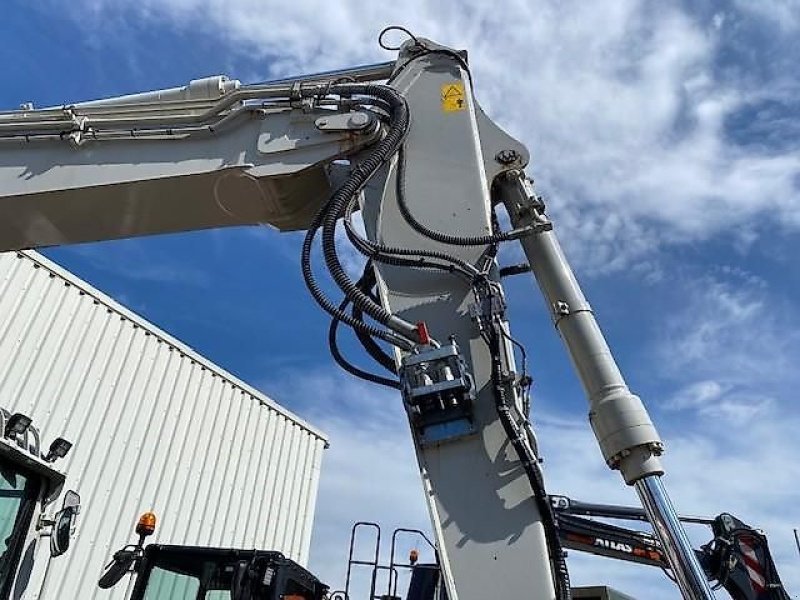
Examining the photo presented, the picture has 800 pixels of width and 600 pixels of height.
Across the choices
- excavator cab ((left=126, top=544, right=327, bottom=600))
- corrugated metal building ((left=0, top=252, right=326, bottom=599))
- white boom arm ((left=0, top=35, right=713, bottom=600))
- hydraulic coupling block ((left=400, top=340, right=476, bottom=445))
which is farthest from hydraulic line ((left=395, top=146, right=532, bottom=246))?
corrugated metal building ((left=0, top=252, right=326, bottom=599))

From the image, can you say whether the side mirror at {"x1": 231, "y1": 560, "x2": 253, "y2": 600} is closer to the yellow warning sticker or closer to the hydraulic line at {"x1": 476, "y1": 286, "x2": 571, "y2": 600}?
the hydraulic line at {"x1": 476, "y1": 286, "x2": 571, "y2": 600}

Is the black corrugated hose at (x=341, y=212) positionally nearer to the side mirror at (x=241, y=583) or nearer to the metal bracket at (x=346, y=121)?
the metal bracket at (x=346, y=121)

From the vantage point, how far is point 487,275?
2.71 meters

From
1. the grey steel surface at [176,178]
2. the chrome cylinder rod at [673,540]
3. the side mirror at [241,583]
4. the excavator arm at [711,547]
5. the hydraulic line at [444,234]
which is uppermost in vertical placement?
the grey steel surface at [176,178]

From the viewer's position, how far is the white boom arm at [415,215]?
7.50 ft

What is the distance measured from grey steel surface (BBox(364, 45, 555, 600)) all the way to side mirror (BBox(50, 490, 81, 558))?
2272 millimetres

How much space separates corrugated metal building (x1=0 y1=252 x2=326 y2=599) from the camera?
20.2 feet

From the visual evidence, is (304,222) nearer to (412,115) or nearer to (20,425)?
(412,115)

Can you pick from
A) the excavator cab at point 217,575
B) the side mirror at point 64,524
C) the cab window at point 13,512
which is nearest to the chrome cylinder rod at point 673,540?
the excavator cab at point 217,575

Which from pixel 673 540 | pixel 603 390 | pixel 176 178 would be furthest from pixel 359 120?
pixel 673 540

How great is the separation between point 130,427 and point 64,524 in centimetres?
340

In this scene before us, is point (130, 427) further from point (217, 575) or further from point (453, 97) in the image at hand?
point (453, 97)

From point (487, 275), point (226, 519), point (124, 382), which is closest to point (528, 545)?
point (487, 275)

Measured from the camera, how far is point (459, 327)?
2.63m
